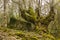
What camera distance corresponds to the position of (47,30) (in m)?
7.04

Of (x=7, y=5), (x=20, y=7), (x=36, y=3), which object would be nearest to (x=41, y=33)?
(x=20, y=7)

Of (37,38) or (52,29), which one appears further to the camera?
(52,29)

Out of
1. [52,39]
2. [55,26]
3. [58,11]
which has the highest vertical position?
[58,11]

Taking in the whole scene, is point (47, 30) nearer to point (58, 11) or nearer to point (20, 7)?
point (58, 11)

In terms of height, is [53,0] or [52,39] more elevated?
[53,0]

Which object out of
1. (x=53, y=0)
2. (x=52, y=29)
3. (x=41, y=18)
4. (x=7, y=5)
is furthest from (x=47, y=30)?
(x=7, y=5)

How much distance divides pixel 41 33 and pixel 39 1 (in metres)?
2.86

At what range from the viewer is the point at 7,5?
902 cm

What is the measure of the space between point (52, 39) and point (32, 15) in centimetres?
178

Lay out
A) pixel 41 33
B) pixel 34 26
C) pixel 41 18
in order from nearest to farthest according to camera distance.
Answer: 1. pixel 41 33
2. pixel 34 26
3. pixel 41 18

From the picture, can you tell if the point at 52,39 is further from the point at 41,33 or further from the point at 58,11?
the point at 58,11

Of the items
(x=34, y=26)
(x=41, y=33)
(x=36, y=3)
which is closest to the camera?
(x=41, y=33)

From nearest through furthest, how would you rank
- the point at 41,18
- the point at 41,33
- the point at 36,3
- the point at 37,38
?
the point at 37,38 < the point at 41,33 < the point at 41,18 < the point at 36,3


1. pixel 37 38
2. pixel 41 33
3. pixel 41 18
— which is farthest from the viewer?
pixel 41 18
